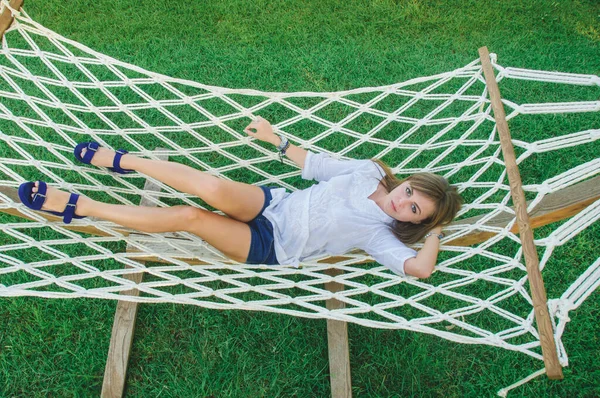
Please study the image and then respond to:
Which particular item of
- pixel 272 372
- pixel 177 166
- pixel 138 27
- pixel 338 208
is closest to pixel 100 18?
pixel 138 27

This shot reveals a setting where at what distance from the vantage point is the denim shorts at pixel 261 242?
145 cm

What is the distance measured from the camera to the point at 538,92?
7.66 feet

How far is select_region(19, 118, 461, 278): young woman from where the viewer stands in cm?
135

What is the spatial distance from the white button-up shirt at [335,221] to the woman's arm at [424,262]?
0.05 m

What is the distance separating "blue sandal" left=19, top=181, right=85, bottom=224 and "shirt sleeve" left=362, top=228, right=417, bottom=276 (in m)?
→ 0.87

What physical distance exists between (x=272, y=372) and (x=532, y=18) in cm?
239

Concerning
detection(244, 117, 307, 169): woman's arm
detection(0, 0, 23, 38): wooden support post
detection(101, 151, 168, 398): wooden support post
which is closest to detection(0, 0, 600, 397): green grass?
detection(101, 151, 168, 398): wooden support post

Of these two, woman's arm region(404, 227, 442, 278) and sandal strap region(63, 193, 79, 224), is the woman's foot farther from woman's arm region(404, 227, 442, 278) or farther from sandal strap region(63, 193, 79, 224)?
woman's arm region(404, 227, 442, 278)

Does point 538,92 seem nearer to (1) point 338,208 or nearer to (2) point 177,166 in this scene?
(1) point 338,208

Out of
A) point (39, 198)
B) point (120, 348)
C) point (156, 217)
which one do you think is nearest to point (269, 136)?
point (156, 217)

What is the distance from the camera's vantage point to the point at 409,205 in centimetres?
140

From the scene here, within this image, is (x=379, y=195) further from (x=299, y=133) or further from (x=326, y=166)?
(x=299, y=133)

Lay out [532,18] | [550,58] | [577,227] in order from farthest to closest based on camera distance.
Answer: [532,18]
[550,58]
[577,227]

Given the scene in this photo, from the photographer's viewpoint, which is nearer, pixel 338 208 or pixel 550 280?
pixel 338 208
